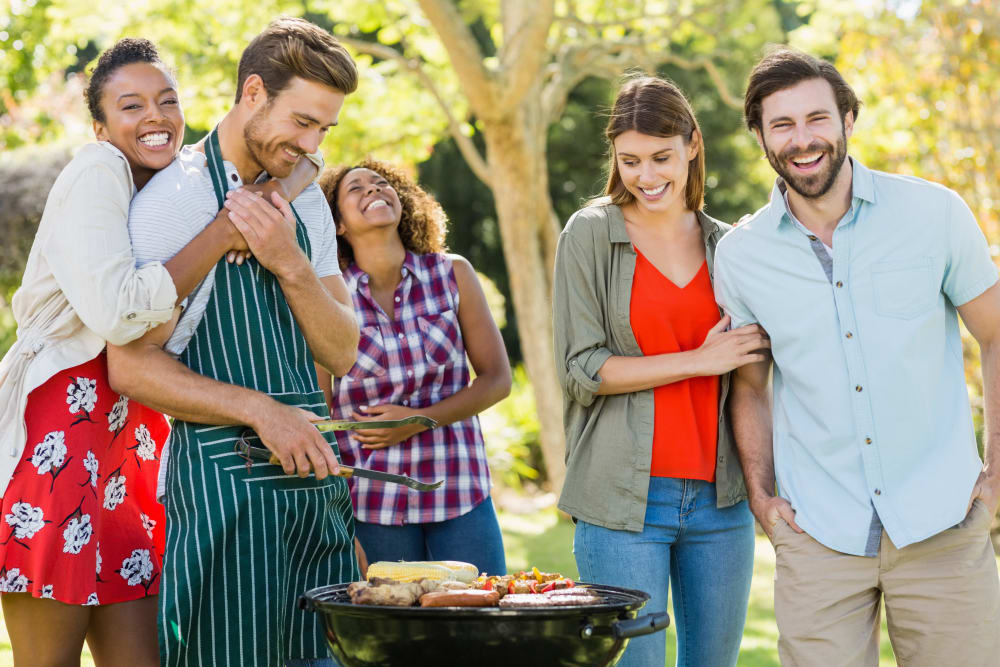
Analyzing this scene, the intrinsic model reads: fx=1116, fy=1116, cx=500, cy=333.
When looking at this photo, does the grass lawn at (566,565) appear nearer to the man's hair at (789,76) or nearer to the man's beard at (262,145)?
the man's beard at (262,145)

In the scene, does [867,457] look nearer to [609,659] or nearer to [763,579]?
[609,659]

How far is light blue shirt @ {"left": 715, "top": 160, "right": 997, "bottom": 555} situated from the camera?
2785 mm

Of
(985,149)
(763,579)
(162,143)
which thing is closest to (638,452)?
(162,143)

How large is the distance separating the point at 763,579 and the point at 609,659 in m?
5.52

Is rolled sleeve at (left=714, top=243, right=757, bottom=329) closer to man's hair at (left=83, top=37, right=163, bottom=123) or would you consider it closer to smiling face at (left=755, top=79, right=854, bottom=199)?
smiling face at (left=755, top=79, right=854, bottom=199)

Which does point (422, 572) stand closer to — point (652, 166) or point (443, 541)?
point (443, 541)

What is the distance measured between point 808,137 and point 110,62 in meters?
1.84

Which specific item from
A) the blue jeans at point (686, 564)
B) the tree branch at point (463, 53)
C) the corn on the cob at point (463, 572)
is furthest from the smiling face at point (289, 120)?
the tree branch at point (463, 53)

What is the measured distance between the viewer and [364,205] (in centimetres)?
369

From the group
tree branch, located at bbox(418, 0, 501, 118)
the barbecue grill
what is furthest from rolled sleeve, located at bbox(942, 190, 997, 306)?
tree branch, located at bbox(418, 0, 501, 118)

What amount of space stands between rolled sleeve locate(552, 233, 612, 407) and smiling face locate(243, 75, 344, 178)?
0.83 m

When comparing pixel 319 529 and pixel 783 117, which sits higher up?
pixel 783 117

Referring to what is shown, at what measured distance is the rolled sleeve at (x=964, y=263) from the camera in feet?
9.28

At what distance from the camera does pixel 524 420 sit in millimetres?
12453
